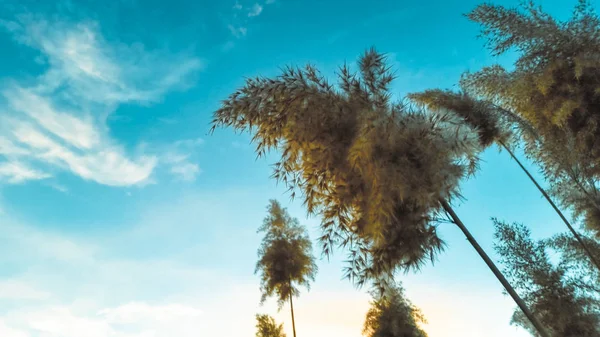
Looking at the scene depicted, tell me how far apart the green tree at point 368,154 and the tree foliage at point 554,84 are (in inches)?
133

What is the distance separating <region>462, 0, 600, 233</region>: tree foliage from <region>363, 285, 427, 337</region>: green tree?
295 inches

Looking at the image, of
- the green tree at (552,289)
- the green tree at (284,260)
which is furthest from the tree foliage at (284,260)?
the green tree at (552,289)

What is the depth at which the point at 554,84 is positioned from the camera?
6078mm

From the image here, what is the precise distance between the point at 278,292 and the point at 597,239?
8761 millimetres

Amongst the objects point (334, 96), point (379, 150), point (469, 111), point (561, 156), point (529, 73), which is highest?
point (529, 73)

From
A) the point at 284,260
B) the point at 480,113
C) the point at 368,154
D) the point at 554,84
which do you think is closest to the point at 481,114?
the point at 480,113

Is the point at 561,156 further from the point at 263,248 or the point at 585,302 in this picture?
the point at 263,248

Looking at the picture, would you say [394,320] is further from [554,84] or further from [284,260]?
[554,84]

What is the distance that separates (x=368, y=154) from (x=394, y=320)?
11.1 metres

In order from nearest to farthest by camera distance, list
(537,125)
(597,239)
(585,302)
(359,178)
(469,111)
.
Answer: (359,178), (469,111), (537,125), (585,302), (597,239)

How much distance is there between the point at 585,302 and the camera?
27.6 ft

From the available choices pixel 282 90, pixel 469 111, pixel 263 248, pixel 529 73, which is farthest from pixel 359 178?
pixel 263 248

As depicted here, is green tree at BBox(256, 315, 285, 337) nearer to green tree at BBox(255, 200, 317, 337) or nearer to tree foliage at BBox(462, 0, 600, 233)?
green tree at BBox(255, 200, 317, 337)

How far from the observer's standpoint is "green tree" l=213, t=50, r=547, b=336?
10.8 feet
